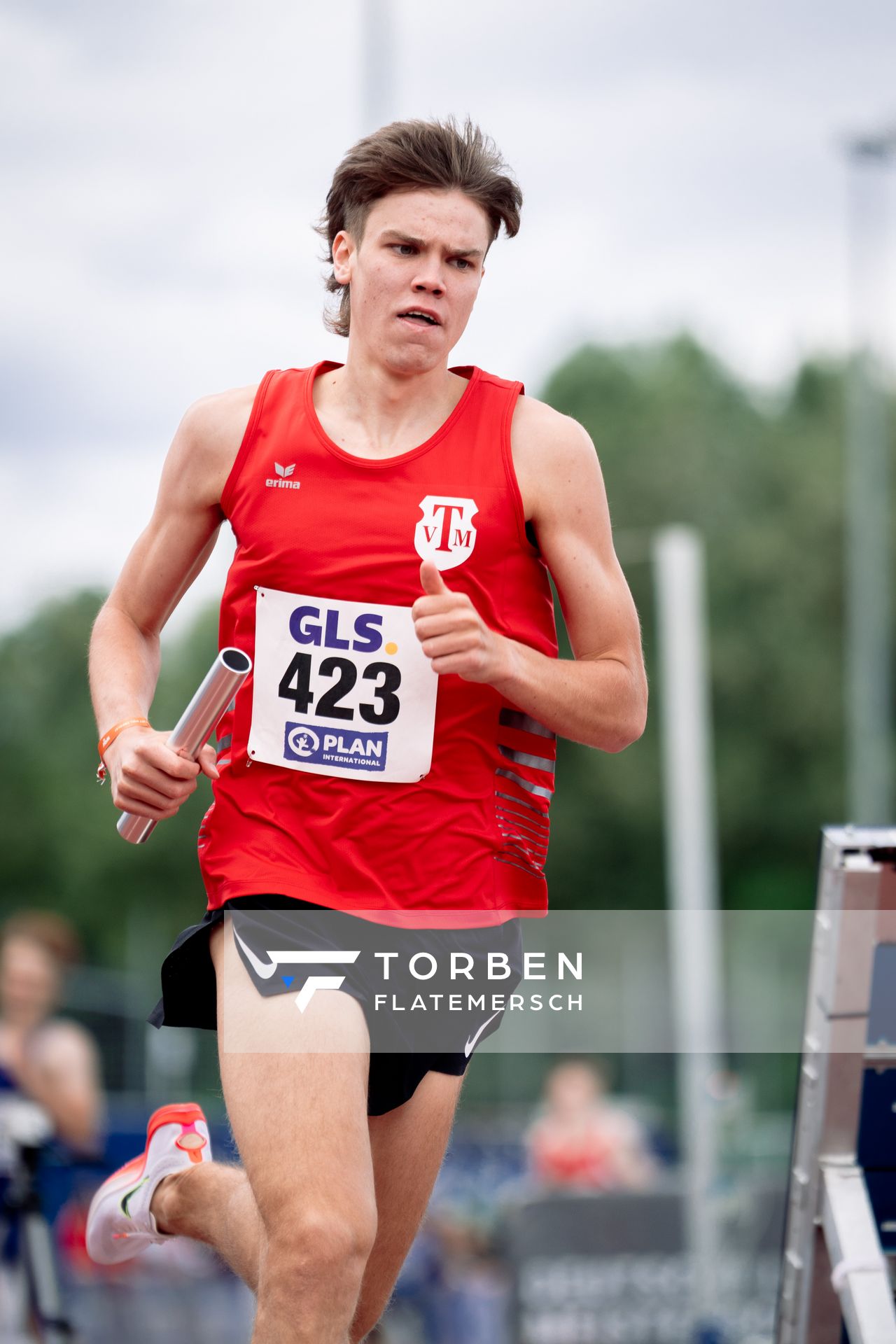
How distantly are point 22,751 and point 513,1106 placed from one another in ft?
106

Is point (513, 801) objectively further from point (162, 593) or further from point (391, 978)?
point (162, 593)

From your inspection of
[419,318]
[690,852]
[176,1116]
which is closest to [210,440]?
[419,318]

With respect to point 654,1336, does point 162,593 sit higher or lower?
higher

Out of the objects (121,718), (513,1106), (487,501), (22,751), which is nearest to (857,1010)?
(487,501)

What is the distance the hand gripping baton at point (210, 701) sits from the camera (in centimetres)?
348

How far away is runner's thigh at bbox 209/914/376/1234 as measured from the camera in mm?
3316

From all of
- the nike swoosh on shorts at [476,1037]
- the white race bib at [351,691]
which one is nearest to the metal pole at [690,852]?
the nike swoosh on shorts at [476,1037]

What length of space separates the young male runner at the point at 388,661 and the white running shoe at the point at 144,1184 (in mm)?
320

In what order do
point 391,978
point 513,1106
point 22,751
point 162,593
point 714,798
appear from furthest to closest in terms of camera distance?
→ point 22,751 < point 714,798 < point 513,1106 < point 162,593 < point 391,978

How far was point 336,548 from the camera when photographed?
3721 millimetres

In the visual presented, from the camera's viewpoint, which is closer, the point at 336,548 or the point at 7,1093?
the point at 336,548

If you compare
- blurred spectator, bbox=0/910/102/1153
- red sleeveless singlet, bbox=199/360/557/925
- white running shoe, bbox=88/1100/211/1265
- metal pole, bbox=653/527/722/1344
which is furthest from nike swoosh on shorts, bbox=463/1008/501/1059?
metal pole, bbox=653/527/722/1344

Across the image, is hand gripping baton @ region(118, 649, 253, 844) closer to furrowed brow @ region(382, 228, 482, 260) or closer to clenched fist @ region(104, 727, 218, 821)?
clenched fist @ region(104, 727, 218, 821)

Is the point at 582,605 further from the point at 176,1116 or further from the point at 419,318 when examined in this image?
the point at 176,1116
